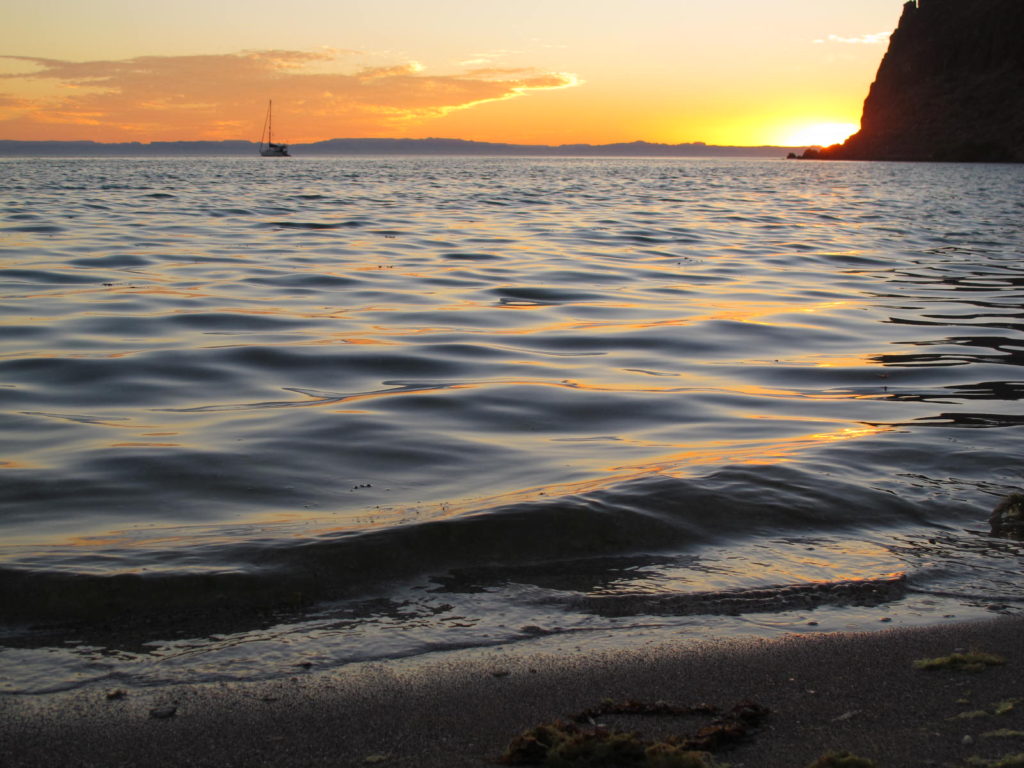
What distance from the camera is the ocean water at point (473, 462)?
344cm

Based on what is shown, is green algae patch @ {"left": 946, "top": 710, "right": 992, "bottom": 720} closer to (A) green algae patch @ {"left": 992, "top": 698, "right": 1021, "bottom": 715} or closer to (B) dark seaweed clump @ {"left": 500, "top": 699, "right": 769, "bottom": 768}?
(A) green algae patch @ {"left": 992, "top": 698, "right": 1021, "bottom": 715}

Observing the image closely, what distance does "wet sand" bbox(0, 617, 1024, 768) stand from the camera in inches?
95.3

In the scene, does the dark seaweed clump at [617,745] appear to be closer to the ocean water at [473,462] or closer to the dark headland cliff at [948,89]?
the ocean water at [473,462]

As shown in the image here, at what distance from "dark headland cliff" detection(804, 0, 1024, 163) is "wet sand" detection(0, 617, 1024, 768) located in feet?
382

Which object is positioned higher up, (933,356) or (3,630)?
(933,356)

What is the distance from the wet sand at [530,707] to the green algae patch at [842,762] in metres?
0.07

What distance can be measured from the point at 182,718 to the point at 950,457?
436cm

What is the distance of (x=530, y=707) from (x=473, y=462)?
269cm

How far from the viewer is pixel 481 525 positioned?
427 centimetres

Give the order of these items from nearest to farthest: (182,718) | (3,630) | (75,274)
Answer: (182,718), (3,630), (75,274)

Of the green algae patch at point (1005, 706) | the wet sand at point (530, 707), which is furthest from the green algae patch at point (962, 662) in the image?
the green algae patch at point (1005, 706)

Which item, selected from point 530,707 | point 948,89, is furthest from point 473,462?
point 948,89

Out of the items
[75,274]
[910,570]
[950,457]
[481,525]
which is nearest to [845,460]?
[950,457]

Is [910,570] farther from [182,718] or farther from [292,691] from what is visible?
[182,718]
